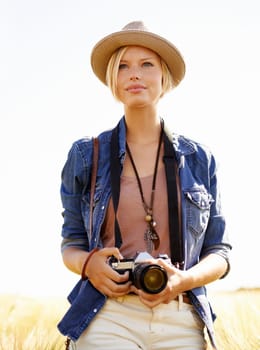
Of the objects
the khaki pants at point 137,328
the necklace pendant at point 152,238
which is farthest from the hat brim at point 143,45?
the khaki pants at point 137,328

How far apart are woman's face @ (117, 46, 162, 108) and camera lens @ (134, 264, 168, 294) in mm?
774

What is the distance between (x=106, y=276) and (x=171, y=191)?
0.46 meters

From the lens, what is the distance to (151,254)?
10.1 feet

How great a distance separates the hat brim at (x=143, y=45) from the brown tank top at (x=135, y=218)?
1.84ft

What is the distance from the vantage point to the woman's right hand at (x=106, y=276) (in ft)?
9.73

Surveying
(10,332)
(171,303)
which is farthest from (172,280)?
(10,332)

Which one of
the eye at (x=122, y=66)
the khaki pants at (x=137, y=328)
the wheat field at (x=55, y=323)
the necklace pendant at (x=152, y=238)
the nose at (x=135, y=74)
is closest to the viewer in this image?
the khaki pants at (x=137, y=328)

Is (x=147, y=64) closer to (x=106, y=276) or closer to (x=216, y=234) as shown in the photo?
(x=216, y=234)

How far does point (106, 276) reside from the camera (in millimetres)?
3008

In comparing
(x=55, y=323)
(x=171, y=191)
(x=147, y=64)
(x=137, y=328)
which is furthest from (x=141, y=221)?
(x=55, y=323)

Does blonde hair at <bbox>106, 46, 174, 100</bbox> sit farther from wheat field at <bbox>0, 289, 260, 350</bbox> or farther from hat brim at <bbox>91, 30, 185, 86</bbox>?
wheat field at <bbox>0, 289, 260, 350</bbox>

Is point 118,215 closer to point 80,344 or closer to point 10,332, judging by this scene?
point 80,344

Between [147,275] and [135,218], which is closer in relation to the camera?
[147,275]

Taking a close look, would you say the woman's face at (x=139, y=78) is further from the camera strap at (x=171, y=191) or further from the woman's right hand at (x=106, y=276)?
the woman's right hand at (x=106, y=276)
